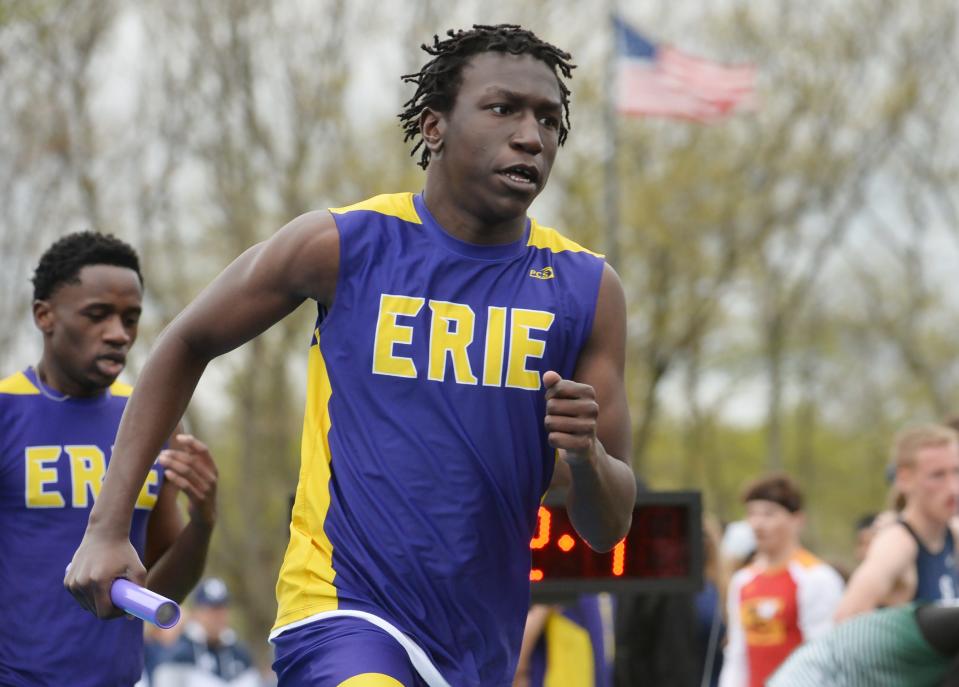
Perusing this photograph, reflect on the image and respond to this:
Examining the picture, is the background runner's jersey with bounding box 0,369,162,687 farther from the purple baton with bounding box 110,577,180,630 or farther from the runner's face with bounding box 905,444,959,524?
the runner's face with bounding box 905,444,959,524

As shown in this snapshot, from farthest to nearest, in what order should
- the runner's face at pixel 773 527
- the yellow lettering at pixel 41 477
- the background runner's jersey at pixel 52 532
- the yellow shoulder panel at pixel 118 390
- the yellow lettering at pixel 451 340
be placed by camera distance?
the runner's face at pixel 773 527
the yellow shoulder panel at pixel 118 390
the yellow lettering at pixel 41 477
the background runner's jersey at pixel 52 532
the yellow lettering at pixel 451 340

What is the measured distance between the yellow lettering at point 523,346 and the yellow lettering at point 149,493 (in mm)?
1921

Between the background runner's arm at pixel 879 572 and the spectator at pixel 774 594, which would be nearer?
the background runner's arm at pixel 879 572

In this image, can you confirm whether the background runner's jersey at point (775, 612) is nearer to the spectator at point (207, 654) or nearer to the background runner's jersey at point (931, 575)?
the background runner's jersey at point (931, 575)

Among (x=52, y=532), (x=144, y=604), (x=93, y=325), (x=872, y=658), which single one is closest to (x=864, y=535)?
(x=872, y=658)

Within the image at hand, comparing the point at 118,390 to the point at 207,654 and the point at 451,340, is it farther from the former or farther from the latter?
the point at 207,654

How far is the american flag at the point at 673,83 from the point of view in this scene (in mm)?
20953

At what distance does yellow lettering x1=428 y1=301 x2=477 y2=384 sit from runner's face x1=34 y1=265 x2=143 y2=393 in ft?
6.27

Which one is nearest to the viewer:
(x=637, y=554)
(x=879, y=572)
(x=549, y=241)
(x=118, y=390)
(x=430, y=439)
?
(x=430, y=439)

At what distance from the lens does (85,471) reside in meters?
5.43

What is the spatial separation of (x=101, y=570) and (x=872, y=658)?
2.72 meters

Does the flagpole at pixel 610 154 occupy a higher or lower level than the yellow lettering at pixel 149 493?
higher

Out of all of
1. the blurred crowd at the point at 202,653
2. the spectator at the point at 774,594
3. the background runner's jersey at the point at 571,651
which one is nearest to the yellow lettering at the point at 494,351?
the background runner's jersey at the point at 571,651

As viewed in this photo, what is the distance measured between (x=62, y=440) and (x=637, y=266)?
2275 centimetres
